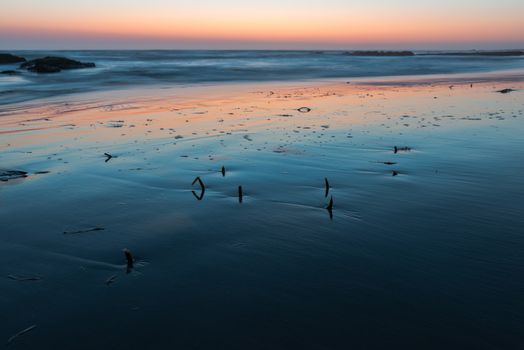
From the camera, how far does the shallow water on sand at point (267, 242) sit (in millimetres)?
2740

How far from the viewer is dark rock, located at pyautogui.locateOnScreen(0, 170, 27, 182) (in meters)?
6.05

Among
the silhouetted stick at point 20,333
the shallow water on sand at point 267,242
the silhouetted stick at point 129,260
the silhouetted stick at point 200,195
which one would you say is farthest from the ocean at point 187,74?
the silhouetted stick at point 20,333

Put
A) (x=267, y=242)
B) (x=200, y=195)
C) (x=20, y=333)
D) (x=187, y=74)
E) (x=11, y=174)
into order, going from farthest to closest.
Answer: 1. (x=187, y=74)
2. (x=11, y=174)
3. (x=200, y=195)
4. (x=267, y=242)
5. (x=20, y=333)

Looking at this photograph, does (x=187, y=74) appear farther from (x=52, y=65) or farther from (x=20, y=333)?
(x=20, y=333)

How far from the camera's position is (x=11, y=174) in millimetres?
6227

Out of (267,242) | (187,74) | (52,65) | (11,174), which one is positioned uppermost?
(267,242)

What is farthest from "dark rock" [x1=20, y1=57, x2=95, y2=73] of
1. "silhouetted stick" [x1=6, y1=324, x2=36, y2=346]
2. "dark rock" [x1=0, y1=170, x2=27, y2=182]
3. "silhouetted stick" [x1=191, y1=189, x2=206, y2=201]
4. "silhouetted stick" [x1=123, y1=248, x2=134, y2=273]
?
"silhouetted stick" [x1=6, y1=324, x2=36, y2=346]

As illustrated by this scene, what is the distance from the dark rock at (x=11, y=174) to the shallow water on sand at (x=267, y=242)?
152 mm

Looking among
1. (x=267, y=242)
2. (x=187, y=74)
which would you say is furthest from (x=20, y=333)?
(x=187, y=74)

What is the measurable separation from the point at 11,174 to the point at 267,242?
4427 millimetres

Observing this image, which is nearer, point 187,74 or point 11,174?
point 11,174

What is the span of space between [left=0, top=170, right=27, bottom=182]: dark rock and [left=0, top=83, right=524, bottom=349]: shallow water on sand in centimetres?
15

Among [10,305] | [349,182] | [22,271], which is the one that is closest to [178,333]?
[10,305]

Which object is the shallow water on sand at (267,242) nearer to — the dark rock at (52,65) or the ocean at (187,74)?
the ocean at (187,74)
